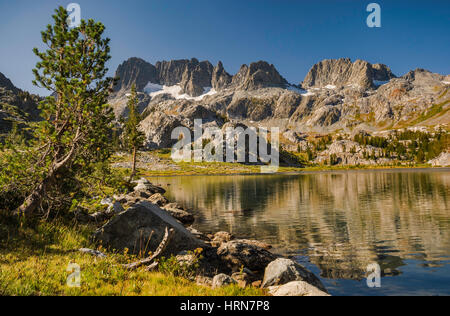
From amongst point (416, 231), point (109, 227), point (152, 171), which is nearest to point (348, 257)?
point (416, 231)

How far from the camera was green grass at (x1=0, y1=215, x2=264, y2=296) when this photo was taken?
8969mm

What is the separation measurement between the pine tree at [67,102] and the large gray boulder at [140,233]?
4.48m

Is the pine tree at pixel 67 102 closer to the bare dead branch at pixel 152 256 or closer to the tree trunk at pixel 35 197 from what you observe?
the tree trunk at pixel 35 197

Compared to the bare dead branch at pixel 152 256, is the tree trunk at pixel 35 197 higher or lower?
higher

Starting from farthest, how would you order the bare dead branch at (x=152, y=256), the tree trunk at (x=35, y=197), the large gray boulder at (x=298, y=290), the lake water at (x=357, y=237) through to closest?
the lake water at (x=357, y=237)
the tree trunk at (x=35, y=197)
the bare dead branch at (x=152, y=256)
the large gray boulder at (x=298, y=290)

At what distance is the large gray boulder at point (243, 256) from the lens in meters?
18.5

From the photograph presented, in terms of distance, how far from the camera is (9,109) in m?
14.9

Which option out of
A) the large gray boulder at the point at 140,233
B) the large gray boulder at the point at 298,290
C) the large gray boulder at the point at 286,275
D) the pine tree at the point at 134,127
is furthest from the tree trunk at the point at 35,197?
the pine tree at the point at 134,127

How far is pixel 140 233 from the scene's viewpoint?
17.4 m

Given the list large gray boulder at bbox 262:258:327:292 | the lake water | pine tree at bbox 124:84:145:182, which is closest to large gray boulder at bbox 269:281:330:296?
large gray boulder at bbox 262:258:327:292

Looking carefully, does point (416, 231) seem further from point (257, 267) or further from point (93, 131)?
point (93, 131)

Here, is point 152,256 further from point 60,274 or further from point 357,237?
point 357,237

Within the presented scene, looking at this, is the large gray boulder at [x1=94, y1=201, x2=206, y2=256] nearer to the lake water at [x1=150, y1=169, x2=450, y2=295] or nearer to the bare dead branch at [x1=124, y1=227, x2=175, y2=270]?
the bare dead branch at [x1=124, y1=227, x2=175, y2=270]
